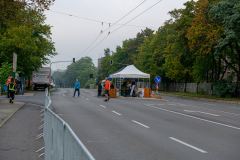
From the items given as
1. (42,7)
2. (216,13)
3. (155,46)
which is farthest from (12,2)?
(155,46)

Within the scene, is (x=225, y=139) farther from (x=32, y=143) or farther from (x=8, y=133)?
(x=8, y=133)

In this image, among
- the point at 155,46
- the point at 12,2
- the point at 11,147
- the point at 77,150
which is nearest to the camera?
the point at 77,150

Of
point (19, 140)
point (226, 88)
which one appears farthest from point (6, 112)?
point (226, 88)

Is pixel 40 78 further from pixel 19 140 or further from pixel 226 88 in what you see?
pixel 19 140

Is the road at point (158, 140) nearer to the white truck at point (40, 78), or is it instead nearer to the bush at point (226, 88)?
the bush at point (226, 88)

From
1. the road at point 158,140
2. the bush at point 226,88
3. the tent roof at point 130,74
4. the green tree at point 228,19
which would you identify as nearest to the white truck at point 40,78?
the tent roof at point 130,74

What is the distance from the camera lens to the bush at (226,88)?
34397mm

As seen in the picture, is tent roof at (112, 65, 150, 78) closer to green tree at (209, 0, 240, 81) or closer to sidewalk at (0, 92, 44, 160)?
green tree at (209, 0, 240, 81)

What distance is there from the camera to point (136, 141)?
8219 mm

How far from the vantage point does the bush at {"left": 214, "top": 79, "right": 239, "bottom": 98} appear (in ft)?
113

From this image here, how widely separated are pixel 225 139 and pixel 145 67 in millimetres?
57705

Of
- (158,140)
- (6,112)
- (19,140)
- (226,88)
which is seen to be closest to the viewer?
(19,140)

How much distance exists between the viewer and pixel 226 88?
34.7m

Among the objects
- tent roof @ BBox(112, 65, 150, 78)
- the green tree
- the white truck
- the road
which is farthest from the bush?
the white truck
